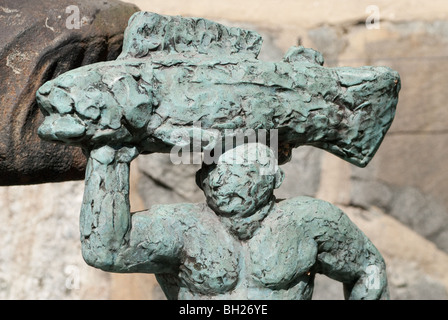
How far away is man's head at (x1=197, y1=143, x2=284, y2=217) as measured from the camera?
0.86 m

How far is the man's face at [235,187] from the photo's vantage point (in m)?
0.86

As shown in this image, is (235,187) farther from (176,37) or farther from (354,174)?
(354,174)

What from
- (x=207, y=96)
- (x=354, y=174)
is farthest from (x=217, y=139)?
(x=354, y=174)

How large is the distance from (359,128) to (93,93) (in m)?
0.31

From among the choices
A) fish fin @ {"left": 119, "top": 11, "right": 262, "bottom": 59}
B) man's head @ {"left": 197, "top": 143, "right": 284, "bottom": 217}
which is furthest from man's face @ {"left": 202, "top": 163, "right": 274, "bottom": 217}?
fish fin @ {"left": 119, "top": 11, "right": 262, "bottom": 59}

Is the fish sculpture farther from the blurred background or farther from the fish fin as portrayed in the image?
the blurred background

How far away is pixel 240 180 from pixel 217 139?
0.17ft

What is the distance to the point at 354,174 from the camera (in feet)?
4.40

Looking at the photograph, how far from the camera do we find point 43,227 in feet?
4.58

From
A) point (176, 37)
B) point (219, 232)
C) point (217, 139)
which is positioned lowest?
point (219, 232)

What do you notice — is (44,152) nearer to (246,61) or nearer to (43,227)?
(246,61)

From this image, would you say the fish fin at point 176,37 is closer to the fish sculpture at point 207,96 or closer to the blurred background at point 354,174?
the fish sculpture at point 207,96

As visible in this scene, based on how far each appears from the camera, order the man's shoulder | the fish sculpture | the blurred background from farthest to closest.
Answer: the blurred background → the man's shoulder → the fish sculpture

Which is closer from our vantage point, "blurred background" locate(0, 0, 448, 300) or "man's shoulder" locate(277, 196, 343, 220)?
"man's shoulder" locate(277, 196, 343, 220)
